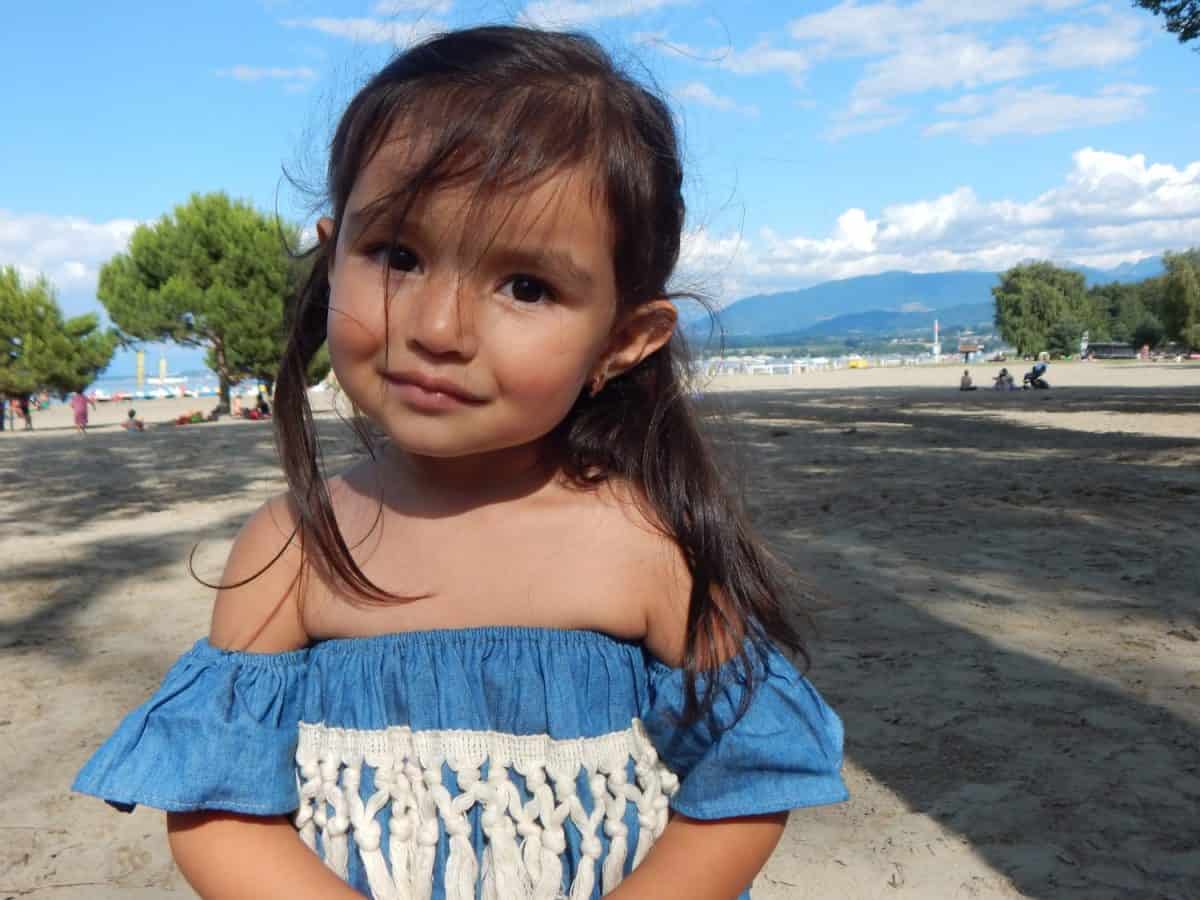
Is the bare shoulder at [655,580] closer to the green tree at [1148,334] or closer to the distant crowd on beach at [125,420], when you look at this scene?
the distant crowd on beach at [125,420]

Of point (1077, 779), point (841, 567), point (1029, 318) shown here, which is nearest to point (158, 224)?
point (841, 567)

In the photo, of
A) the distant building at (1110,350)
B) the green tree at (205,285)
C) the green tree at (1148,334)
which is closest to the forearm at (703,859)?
the green tree at (205,285)

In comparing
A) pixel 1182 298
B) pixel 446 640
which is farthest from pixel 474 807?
pixel 1182 298

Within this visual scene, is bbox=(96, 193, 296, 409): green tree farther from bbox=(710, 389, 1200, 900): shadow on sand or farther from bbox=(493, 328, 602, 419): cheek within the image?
bbox=(493, 328, 602, 419): cheek

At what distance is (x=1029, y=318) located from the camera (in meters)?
72.1

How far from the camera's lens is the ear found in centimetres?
129

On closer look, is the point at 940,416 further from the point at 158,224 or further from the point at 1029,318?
the point at 1029,318

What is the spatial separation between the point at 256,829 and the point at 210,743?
111 millimetres

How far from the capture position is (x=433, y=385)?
1.12 meters

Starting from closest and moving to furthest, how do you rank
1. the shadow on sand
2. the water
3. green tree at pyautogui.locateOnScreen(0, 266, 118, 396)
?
the shadow on sand
green tree at pyautogui.locateOnScreen(0, 266, 118, 396)
the water

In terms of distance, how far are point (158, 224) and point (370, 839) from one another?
40.1 meters

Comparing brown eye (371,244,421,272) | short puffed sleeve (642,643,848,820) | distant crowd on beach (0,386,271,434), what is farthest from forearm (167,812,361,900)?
distant crowd on beach (0,386,271,434)

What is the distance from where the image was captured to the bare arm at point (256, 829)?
1.15m

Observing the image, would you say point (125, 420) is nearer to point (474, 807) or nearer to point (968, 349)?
point (474, 807)
